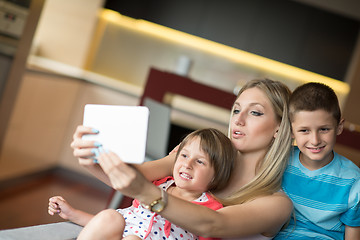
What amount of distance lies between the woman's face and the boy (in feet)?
0.23

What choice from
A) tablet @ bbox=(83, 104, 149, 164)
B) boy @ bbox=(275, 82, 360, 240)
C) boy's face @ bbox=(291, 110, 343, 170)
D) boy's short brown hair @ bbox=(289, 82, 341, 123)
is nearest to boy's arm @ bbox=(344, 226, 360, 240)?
boy @ bbox=(275, 82, 360, 240)

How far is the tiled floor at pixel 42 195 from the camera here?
3.44 metres

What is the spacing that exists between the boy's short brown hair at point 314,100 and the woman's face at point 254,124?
0.22 ft

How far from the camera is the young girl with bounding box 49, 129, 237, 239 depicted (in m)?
1.12

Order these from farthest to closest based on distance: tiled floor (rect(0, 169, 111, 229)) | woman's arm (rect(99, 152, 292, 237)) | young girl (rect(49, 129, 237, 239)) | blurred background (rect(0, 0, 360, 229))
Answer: blurred background (rect(0, 0, 360, 229))
tiled floor (rect(0, 169, 111, 229))
young girl (rect(49, 129, 237, 239))
woman's arm (rect(99, 152, 292, 237))

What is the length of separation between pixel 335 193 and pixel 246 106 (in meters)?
0.35

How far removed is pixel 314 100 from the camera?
4.42 feet

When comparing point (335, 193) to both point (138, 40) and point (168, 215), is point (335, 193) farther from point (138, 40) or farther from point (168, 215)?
Answer: point (138, 40)

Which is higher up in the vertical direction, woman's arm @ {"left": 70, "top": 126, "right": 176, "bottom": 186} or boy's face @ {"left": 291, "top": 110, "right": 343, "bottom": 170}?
boy's face @ {"left": 291, "top": 110, "right": 343, "bottom": 170}

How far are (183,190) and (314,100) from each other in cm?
45

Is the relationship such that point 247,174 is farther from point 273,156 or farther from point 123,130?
point 123,130

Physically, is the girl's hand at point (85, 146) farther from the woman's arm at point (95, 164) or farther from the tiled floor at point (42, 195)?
the tiled floor at point (42, 195)

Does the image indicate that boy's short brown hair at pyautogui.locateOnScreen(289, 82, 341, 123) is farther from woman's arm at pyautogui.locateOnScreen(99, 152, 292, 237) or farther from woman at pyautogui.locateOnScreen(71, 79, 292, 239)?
woman's arm at pyautogui.locateOnScreen(99, 152, 292, 237)

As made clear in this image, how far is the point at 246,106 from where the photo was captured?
1.42 meters
